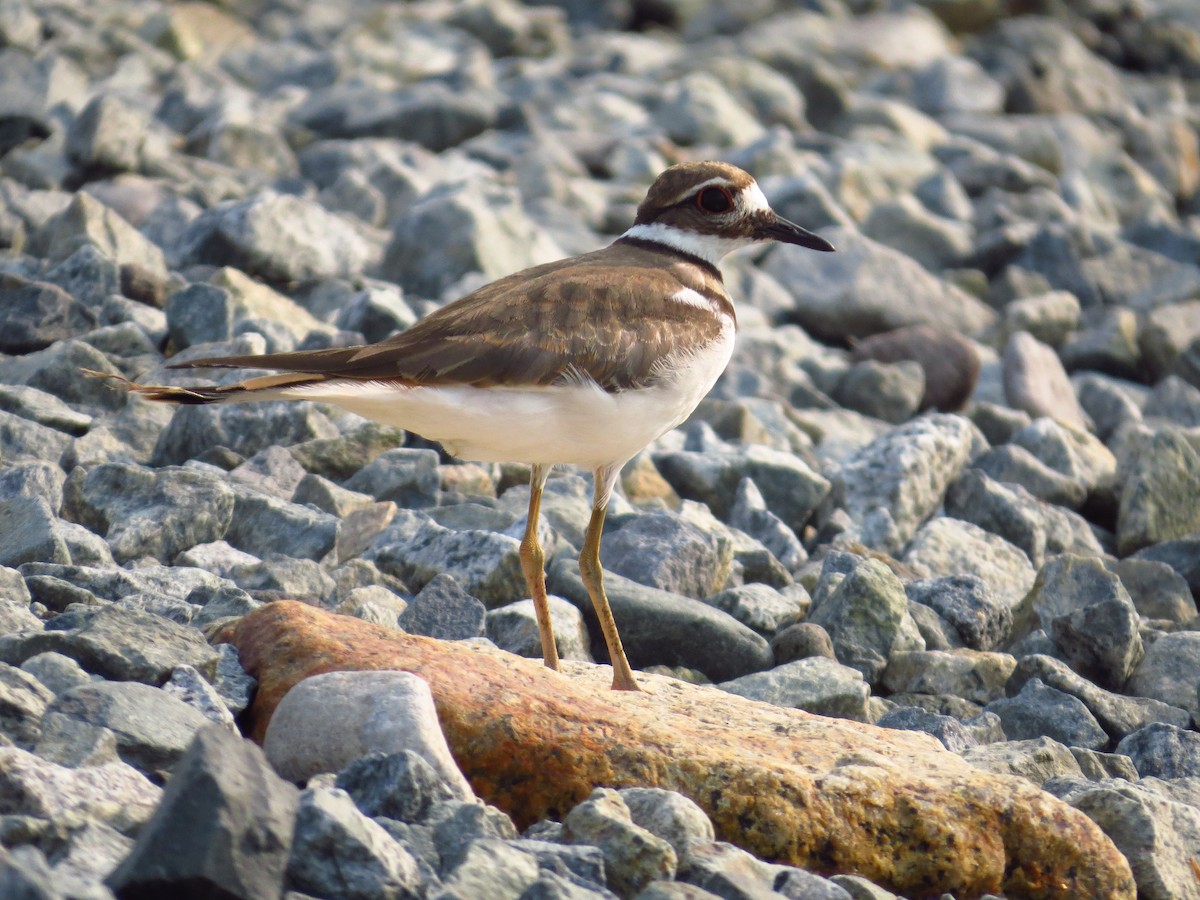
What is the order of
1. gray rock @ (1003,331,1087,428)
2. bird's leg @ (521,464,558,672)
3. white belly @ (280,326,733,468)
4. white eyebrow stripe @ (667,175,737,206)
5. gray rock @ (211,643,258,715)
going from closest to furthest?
1. gray rock @ (211,643,258,715)
2. white belly @ (280,326,733,468)
3. bird's leg @ (521,464,558,672)
4. white eyebrow stripe @ (667,175,737,206)
5. gray rock @ (1003,331,1087,428)

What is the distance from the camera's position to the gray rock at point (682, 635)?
562 centimetres

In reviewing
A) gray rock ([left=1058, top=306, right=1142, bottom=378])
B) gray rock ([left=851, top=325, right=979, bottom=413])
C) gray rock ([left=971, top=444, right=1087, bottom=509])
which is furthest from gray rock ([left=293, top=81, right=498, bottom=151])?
gray rock ([left=971, top=444, right=1087, bottom=509])

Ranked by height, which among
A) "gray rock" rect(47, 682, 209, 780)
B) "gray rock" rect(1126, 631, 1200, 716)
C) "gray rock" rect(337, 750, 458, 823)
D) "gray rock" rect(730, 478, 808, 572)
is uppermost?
"gray rock" rect(47, 682, 209, 780)

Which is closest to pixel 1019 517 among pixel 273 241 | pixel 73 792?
pixel 273 241

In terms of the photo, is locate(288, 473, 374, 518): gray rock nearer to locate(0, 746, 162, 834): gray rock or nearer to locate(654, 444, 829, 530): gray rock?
locate(654, 444, 829, 530): gray rock

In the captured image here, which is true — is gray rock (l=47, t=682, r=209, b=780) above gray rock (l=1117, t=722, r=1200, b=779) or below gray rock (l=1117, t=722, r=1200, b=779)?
above

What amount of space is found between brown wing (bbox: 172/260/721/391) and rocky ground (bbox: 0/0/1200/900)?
35.0 inches

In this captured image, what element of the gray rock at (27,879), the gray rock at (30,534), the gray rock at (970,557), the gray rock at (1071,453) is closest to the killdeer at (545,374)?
the gray rock at (30,534)

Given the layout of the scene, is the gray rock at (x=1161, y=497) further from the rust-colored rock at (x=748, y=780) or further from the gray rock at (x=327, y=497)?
the gray rock at (x=327, y=497)

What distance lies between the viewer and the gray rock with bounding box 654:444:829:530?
728cm

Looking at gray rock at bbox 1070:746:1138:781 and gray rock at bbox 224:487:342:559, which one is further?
gray rock at bbox 224:487:342:559

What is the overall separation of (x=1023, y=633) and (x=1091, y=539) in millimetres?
1543

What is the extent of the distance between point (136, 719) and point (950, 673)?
129 inches

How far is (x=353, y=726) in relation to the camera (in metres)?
3.71
